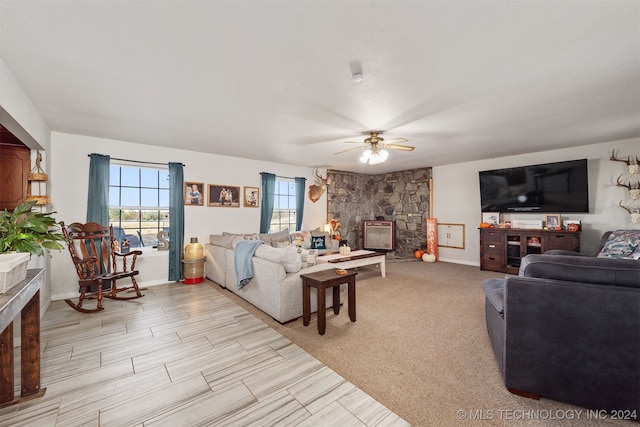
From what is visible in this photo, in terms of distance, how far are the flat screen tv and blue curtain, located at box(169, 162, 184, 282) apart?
248 inches

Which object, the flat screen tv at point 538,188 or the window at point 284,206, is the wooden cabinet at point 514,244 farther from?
the window at point 284,206

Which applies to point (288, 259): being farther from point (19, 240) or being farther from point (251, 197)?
point (251, 197)

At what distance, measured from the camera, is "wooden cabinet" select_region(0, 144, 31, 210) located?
3.04 meters

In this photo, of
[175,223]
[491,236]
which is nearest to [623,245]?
[491,236]

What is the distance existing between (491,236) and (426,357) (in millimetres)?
4234

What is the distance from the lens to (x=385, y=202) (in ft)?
25.7

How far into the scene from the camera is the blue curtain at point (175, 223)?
459cm

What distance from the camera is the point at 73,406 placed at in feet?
5.54

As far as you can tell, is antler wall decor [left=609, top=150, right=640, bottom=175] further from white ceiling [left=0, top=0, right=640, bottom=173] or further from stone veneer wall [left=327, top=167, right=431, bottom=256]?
stone veneer wall [left=327, top=167, right=431, bottom=256]

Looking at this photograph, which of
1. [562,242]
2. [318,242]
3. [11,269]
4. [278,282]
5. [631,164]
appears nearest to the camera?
[11,269]

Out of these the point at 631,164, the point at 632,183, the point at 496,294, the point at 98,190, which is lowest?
the point at 496,294

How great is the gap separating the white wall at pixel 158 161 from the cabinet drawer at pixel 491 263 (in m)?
4.55

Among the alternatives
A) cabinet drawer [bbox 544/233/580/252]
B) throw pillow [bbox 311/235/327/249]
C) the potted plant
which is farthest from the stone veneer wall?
the potted plant

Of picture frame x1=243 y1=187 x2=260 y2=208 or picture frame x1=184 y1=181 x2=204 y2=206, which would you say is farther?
picture frame x1=243 y1=187 x2=260 y2=208
